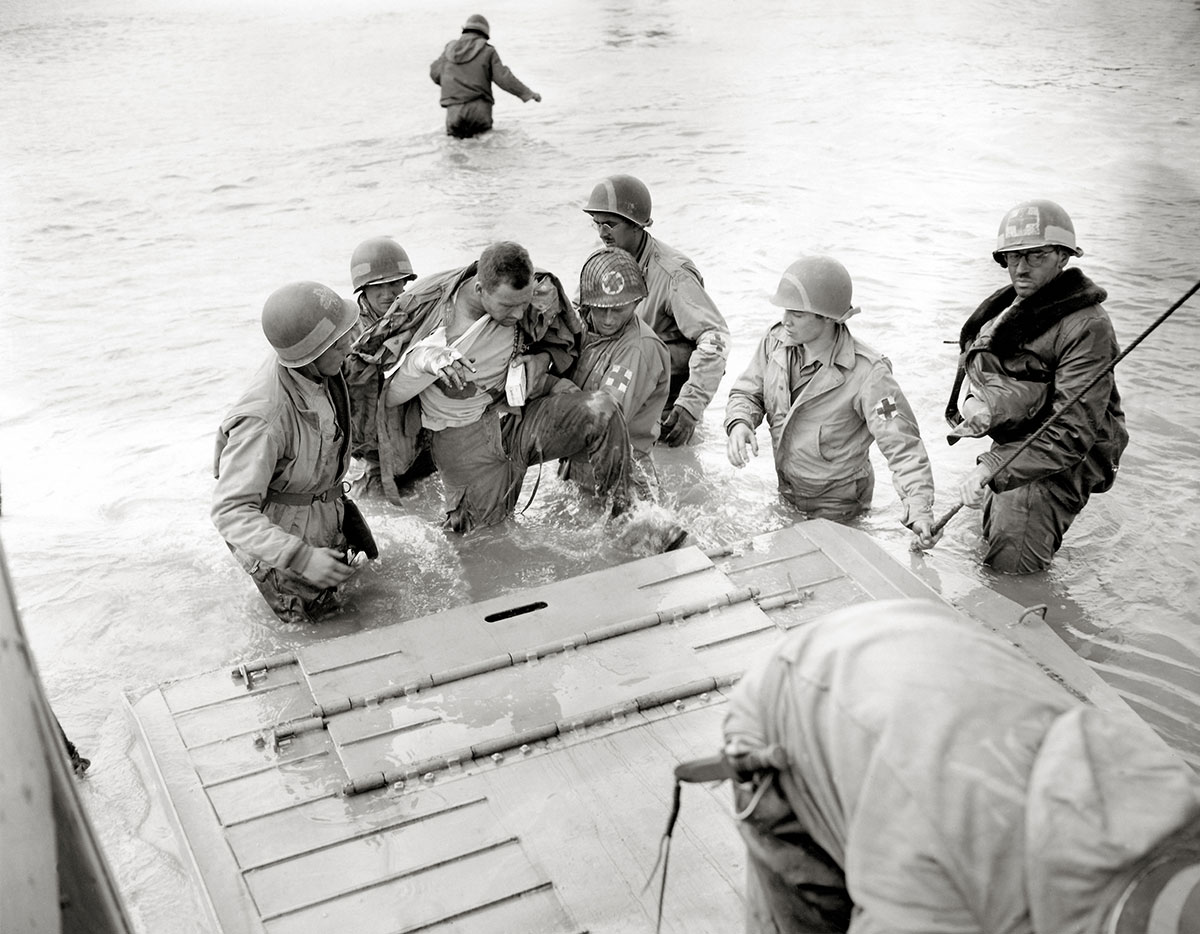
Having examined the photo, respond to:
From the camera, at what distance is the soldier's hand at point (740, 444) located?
541 cm

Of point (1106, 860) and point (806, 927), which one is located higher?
point (1106, 860)

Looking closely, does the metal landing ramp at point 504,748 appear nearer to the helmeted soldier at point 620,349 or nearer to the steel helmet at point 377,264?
the helmeted soldier at point 620,349

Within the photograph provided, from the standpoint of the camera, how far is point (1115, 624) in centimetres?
519

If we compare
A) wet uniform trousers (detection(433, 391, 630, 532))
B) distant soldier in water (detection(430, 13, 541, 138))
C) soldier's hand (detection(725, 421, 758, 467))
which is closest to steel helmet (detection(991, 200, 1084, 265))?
soldier's hand (detection(725, 421, 758, 467))

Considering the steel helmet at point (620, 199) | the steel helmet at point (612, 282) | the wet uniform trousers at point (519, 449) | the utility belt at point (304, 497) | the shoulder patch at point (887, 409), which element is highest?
the steel helmet at point (620, 199)

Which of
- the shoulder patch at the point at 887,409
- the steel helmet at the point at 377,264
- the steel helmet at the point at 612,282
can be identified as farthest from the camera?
the steel helmet at the point at 377,264

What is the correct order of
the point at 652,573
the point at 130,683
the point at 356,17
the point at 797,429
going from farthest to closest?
the point at 356,17, the point at 797,429, the point at 130,683, the point at 652,573

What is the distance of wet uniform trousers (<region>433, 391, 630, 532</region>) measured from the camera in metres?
5.71

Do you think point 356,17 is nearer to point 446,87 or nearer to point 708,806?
point 446,87

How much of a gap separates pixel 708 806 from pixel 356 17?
22.2m

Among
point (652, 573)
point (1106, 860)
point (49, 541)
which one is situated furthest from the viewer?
point (49, 541)

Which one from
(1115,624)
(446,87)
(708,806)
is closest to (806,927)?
(708,806)

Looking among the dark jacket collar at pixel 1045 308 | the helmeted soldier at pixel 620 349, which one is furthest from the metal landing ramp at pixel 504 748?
the helmeted soldier at pixel 620 349

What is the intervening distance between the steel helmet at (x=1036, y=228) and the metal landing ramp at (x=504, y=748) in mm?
1446
